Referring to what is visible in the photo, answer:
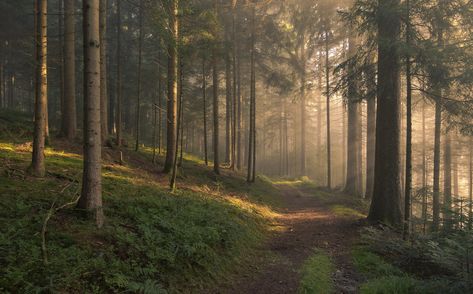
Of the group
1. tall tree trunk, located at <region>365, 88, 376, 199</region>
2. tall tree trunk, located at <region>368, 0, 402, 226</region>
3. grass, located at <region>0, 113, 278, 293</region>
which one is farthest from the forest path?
tall tree trunk, located at <region>365, 88, 376, 199</region>

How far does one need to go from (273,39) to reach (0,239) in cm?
1947

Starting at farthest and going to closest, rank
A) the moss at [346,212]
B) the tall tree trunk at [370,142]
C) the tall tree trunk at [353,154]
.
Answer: the tall tree trunk at [353,154]
the tall tree trunk at [370,142]
the moss at [346,212]

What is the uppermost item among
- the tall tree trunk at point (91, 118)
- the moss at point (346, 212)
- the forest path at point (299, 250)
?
the tall tree trunk at point (91, 118)

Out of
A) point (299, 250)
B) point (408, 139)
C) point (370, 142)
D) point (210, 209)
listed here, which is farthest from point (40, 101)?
point (370, 142)

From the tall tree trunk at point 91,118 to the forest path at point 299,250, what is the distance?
10.7 feet

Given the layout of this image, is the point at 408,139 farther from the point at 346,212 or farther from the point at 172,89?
the point at 172,89

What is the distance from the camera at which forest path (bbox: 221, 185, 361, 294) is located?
22.7 feet

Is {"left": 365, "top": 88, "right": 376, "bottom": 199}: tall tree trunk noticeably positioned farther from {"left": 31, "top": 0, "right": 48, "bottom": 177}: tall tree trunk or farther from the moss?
{"left": 31, "top": 0, "right": 48, "bottom": 177}: tall tree trunk

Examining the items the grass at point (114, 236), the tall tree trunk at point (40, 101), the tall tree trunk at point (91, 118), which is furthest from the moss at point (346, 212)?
the tall tree trunk at point (40, 101)

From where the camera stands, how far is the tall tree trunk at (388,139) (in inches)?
459

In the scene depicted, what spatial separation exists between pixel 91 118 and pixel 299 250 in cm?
663

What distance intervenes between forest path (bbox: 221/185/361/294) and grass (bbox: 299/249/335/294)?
0.43 ft

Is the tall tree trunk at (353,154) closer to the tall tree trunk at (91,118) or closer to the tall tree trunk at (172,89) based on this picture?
the tall tree trunk at (172,89)

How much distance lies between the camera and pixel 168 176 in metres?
14.2
